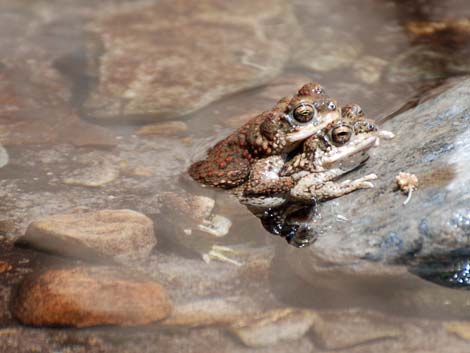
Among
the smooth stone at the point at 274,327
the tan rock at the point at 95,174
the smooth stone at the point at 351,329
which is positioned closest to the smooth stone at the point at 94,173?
the tan rock at the point at 95,174

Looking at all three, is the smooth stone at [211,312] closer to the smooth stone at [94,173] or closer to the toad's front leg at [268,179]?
the toad's front leg at [268,179]

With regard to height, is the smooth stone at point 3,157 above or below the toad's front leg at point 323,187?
below

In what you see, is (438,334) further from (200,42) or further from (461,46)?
(200,42)

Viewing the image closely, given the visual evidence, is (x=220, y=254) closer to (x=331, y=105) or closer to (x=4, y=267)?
(x=331, y=105)

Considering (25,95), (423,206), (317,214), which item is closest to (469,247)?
(423,206)

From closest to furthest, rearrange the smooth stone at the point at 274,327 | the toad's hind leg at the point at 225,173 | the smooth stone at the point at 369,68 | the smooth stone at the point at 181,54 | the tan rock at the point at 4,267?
the smooth stone at the point at 274,327, the tan rock at the point at 4,267, the toad's hind leg at the point at 225,173, the smooth stone at the point at 181,54, the smooth stone at the point at 369,68

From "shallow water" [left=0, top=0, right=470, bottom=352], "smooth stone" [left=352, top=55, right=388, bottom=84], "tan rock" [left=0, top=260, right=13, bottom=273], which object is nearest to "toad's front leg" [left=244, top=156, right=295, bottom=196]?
"shallow water" [left=0, top=0, right=470, bottom=352]

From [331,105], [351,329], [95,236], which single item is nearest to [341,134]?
[331,105]
